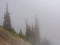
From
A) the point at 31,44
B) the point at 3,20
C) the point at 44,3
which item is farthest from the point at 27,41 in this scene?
the point at 44,3

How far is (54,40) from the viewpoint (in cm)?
119

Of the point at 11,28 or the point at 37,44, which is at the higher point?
the point at 11,28

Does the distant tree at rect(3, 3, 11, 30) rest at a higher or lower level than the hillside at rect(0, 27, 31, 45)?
higher

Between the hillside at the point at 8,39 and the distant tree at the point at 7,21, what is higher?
the distant tree at the point at 7,21

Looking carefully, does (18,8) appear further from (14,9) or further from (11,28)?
(11,28)

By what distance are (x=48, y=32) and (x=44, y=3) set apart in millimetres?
300

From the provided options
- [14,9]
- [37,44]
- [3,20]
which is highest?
[14,9]

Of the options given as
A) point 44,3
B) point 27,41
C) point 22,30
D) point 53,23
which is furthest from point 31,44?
point 44,3

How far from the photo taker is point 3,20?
118cm

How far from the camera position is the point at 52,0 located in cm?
125

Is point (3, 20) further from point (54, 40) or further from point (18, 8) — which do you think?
point (54, 40)

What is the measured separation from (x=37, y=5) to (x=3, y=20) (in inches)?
14.8

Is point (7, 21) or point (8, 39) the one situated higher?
point (7, 21)

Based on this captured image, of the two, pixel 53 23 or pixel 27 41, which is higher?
pixel 53 23
